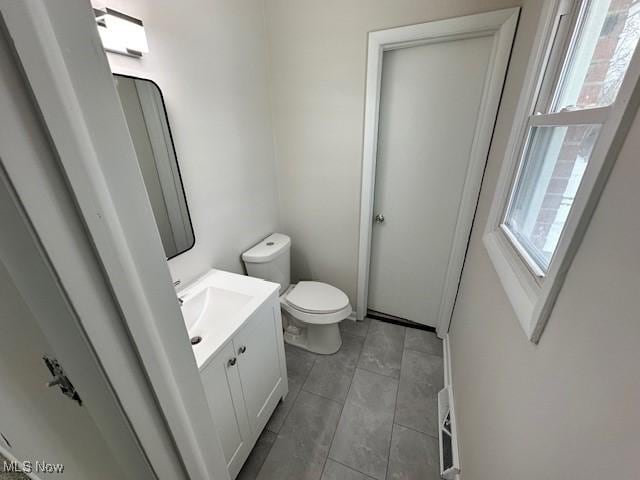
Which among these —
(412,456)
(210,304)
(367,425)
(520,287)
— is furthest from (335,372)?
(520,287)

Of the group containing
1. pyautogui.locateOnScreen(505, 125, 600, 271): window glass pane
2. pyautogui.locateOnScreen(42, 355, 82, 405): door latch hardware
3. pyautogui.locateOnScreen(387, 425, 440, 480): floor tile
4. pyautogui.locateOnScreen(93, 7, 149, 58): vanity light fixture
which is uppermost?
pyautogui.locateOnScreen(93, 7, 149, 58): vanity light fixture

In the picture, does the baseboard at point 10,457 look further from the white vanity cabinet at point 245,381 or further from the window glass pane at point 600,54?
the window glass pane at point 600,54

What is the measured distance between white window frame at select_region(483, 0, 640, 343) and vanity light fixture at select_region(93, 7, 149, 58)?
55.8 inches

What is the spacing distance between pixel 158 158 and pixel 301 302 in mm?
1183

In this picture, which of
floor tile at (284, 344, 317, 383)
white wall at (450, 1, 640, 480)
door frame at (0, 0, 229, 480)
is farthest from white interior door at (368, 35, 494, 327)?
door frame at (0, 0, 229, 480)

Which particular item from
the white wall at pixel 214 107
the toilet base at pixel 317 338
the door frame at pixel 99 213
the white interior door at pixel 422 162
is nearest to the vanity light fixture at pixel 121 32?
the white wall at pixel 214 107

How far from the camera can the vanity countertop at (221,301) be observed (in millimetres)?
1139

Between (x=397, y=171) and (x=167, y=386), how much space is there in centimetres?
172

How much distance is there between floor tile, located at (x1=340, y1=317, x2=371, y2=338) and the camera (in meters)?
2.10

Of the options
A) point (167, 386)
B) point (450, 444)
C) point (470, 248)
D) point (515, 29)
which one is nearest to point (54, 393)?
point (167, 386)

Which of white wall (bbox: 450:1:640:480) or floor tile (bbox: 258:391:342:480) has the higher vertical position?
white wall (bbox: 450:1:640:480)

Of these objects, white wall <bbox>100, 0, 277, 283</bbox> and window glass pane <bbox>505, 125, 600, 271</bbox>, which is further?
white wall <bbox>100, 0, 277, 283</bbox>

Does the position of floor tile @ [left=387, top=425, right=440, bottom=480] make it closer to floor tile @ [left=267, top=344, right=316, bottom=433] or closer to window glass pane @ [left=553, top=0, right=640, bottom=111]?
floor tile @ [left=267, top=344, right=316, bottom=433]

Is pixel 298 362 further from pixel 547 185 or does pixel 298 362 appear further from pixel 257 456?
pixel 547 185
